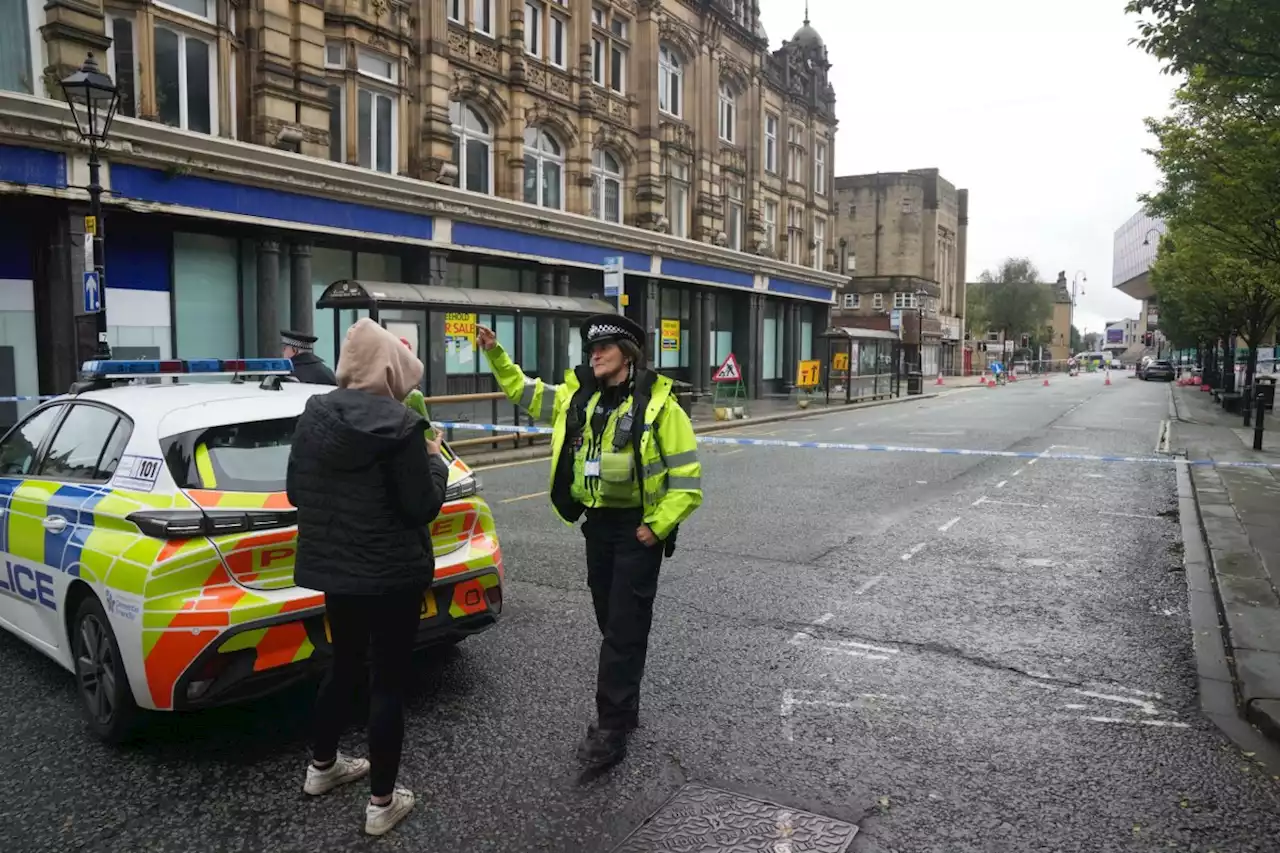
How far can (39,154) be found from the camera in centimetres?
1335

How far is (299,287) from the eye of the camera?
17562 millimetres

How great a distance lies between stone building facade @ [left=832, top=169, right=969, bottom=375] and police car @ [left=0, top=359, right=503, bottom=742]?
62.4 meters

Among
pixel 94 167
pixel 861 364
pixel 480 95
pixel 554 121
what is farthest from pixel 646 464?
pixel 861 364

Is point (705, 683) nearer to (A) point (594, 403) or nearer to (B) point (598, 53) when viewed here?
(A) point (594, 403)

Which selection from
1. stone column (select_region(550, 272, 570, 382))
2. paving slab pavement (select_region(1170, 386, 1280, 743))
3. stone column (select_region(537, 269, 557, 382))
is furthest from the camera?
stone column (select_region(550, 272, 570, 382))

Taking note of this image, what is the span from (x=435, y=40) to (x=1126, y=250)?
131578 millimetres

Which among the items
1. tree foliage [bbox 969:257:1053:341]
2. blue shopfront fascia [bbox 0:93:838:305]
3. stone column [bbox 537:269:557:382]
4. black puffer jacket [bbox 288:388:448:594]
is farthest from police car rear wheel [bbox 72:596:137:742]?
tree foliage [bbox 969:257:1053:341]

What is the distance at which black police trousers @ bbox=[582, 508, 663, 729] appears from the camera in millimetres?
3936

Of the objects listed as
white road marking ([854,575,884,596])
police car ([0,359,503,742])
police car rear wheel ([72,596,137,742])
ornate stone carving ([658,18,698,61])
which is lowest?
white road marking ([854,575,884,596])

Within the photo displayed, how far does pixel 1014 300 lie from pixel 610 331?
90944mm

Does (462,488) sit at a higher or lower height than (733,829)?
higher

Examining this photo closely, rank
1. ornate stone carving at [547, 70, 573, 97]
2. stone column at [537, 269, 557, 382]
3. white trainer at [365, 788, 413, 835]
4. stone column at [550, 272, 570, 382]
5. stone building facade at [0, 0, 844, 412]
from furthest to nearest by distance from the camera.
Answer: stone column at [550, 272, 570, 382] < ornate stone carving at [547, 70, 573, 97] < stone column at [537, 269, 557, 382] < stone building facade at [0, 0, 844, 412] < white trainer at [365, 788, 413, 835]

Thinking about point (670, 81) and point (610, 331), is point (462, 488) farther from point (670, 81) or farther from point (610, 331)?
point (670, 81)

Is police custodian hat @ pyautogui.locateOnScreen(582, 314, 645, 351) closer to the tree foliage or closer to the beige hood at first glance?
the beige hood
